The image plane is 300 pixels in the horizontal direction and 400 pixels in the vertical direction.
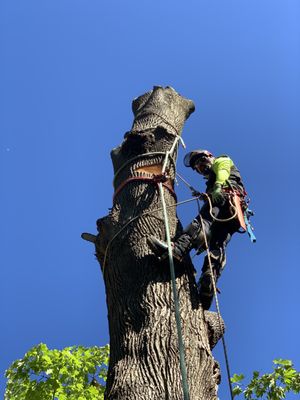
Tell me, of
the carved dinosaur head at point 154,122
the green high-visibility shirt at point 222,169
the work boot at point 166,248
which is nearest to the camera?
the work boot at point 166,248

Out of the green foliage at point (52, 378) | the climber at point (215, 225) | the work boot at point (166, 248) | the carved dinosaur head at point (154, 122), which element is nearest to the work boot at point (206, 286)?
the climber at point (215, 225)

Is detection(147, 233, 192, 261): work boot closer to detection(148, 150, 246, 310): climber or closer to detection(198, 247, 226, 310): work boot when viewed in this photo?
detection(148, 150, 246, 310): climber

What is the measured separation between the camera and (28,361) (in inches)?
275

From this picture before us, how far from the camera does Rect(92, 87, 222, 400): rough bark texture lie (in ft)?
8.66

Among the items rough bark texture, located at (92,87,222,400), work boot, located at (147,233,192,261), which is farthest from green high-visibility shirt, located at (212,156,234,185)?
work boot, located at (147,233,192,261)

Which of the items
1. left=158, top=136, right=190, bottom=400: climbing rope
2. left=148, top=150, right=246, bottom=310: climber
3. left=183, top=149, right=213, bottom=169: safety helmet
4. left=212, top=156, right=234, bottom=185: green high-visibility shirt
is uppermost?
left=183, top=149, right=213, bottom=169: safety helmet

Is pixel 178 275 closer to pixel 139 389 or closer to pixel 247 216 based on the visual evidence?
pixel 139 389

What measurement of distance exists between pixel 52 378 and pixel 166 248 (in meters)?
4.33

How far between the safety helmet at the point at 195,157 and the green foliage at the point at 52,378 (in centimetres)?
368

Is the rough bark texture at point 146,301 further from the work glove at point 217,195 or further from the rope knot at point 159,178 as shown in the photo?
the work glove at point 217,195

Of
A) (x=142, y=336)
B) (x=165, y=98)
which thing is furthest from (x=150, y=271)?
(x=165, y=98)

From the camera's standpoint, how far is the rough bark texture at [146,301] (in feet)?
8.66

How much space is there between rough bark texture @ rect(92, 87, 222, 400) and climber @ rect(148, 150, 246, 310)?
10 cm

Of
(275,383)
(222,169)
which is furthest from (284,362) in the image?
(222,169)
